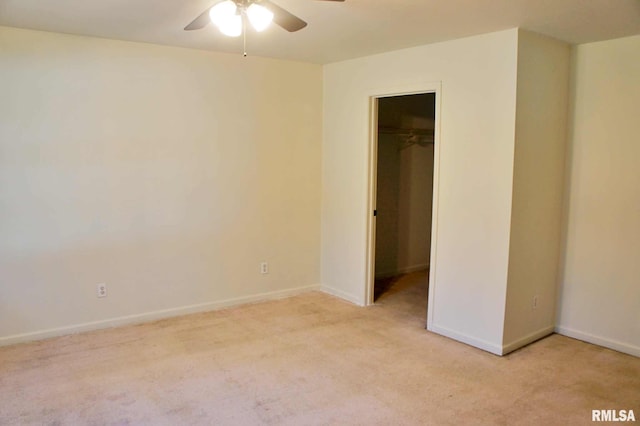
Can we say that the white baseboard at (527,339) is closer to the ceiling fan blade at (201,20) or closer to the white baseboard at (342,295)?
the white baseboard at (342,295)

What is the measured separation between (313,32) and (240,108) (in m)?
1.28

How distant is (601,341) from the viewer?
3.78m

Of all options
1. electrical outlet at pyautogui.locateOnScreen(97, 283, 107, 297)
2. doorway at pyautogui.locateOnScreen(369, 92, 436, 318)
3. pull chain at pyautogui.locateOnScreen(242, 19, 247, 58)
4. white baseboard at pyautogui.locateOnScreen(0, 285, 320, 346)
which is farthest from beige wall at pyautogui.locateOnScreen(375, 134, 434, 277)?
electrical outlet at pyautogui.locateOnScreen(97, 283, 107, 297)

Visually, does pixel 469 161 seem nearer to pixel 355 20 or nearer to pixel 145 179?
pixel 355 20

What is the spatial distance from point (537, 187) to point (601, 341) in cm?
137

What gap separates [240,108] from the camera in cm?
454

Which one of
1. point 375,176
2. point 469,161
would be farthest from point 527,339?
point 375,176

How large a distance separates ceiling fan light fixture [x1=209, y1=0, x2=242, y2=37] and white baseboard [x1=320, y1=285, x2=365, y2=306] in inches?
118

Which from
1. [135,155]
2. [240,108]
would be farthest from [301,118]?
[135,155]

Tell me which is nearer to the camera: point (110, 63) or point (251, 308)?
point (110, 63)

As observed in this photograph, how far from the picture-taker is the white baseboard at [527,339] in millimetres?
3586

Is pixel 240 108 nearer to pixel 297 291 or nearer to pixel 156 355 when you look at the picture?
pixel 297 291

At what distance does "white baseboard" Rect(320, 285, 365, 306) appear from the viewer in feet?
15.6

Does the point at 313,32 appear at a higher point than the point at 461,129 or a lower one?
higher
